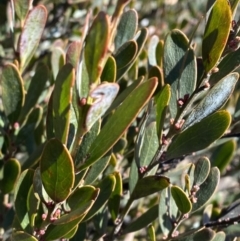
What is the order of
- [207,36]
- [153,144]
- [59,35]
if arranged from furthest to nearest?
[59,35]
[153,144]
[207,36]

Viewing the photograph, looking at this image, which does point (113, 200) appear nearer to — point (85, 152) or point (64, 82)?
point (85, 152)

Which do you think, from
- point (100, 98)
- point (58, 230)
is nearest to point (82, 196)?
point (58, 230)

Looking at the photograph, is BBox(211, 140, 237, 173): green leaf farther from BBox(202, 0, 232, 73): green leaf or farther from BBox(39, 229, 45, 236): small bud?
BBox(39, 229, 45, 236): small bud

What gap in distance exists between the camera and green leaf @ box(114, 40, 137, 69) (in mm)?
804

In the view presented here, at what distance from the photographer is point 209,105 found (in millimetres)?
761

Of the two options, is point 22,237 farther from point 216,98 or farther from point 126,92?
point 216,98

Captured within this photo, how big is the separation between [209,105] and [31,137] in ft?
1.32

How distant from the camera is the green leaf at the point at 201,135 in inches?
28.9

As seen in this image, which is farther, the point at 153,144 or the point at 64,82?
the point at 153,144

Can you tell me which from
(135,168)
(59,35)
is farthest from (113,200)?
(59,35)

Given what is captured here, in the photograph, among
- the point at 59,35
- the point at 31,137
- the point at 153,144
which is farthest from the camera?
the point at 59,35

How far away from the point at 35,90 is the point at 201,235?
396mm

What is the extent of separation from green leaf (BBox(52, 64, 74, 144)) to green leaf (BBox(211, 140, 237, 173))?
569 millimetres

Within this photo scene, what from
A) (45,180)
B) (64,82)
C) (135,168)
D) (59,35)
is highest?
(64,82)
